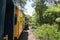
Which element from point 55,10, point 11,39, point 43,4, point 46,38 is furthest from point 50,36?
point 43,4

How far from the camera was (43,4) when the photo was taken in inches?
846

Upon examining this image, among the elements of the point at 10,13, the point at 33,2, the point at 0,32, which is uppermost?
the point at 33,2

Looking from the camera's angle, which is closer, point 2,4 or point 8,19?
point 2,4

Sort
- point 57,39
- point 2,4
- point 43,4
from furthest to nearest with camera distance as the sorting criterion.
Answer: point 43,4, point 57,39, point 2,4

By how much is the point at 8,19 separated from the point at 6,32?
0.57ft

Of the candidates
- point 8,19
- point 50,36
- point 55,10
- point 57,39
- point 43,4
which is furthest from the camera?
point 43,4

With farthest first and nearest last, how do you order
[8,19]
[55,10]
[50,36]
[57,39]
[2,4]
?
[55,10] < [50,36] < [57,39] < [8,19] < [2,4]

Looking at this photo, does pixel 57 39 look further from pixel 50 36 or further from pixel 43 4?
pixel 43 4

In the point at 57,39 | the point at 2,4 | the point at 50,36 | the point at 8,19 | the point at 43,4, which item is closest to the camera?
the point at 2,4

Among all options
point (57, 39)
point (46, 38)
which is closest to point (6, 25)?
point (57, 39)

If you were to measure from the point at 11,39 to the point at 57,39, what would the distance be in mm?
8036

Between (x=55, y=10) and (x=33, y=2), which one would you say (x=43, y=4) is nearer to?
(x=33, y=2)

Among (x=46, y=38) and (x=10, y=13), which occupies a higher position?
(x=10, y=13)

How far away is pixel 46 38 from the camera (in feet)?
35.3
